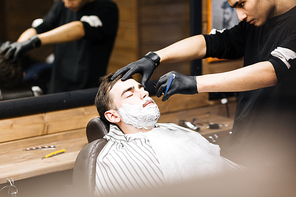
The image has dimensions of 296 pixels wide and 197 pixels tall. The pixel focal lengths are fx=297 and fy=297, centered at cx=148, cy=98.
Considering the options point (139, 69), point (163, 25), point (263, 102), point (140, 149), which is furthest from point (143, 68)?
point (163, 25)

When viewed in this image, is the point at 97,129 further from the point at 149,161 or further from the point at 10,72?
the point at 10,72

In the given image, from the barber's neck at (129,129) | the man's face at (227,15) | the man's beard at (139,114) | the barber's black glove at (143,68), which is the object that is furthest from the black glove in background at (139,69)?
the man's face at (227,15)

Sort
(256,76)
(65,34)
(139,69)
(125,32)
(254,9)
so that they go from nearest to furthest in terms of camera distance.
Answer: (256,76) → (254,9) → (139,69) → (65,34) → (125,32)

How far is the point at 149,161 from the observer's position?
5.19ft

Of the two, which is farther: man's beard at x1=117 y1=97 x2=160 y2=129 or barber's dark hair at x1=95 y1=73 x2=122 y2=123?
barber's dark hair at x1=95 y1=73 x2=122 y2=123

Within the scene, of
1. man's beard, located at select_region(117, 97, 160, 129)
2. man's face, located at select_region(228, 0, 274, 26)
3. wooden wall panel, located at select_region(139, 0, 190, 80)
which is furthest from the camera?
wooden wall panel, located at select_region(139, 0, 190, 80)

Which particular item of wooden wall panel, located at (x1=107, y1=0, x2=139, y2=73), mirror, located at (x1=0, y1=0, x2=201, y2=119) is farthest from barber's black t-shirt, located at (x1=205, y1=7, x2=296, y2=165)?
wooden wall panel, located at (x1=107, y1=0, x2=139, y2=73)

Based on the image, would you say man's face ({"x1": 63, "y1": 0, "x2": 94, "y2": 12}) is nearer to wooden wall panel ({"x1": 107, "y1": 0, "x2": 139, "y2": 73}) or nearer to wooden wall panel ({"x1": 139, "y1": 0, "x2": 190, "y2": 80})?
wooden wall panel ({"x1": 107, "y1": 0, "x2": 139, "y2": 73})

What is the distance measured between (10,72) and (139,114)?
1303 millimetres

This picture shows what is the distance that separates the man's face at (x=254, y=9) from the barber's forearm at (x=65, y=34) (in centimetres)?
144

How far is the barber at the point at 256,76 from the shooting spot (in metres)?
1.41

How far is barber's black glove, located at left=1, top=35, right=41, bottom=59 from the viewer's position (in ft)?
7.76

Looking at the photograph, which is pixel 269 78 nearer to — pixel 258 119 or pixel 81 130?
pixel 258 119

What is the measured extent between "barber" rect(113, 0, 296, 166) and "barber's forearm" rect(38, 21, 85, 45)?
0.98 m
